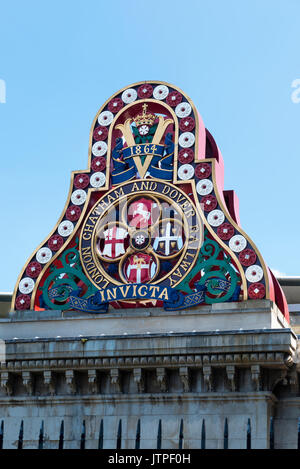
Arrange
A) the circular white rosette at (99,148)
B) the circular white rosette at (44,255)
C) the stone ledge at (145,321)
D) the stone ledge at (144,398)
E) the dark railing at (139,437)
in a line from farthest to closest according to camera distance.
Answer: the circular white rosette at (99,148)
the circular white rosette at (44,255)
the stone ledge at (145,321)
the stone ledge at (144,398)
the dark railing at (139,437)

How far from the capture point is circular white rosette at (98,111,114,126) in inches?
1238

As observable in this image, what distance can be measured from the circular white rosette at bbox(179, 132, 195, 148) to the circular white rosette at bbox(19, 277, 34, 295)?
563cm

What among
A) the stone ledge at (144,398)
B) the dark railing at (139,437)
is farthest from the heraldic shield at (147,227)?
the dark railing at (139,437)

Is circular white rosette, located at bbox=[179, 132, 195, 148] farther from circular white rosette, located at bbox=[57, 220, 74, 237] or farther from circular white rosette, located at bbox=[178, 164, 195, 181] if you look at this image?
circular white rosette, located at bbox=[57, 220, 74, 237]

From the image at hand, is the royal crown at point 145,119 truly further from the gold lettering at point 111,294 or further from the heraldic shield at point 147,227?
the gold lettering at point 111,294

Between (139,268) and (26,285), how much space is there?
3177mm

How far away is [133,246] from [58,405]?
188 inches

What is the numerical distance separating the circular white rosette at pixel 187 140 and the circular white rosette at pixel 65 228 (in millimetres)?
3807

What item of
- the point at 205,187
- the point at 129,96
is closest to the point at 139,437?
the point at 205,187

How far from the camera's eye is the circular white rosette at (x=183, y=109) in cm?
3062

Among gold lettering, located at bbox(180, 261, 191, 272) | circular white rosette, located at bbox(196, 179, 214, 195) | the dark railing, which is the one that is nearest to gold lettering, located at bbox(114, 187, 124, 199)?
circular white rosette, located at bbox(196, 179, 214, 195)
